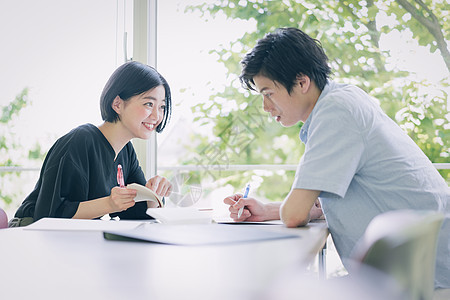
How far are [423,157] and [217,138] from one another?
2219 mm

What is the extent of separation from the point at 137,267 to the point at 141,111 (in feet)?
4.78

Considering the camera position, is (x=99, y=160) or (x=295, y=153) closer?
(x=99, y=160)

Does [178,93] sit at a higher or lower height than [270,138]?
higher

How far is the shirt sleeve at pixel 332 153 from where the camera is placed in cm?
126

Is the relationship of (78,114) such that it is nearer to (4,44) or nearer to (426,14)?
(4,44)

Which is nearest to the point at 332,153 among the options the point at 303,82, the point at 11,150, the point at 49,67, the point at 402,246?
the point at 303,82

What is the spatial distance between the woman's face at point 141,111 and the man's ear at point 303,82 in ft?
2.58

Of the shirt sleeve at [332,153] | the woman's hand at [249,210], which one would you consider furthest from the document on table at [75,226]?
the shirt sleeve at [332,153]

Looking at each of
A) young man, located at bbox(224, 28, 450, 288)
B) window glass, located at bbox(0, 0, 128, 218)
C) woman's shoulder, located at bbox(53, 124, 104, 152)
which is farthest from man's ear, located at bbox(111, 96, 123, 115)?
window glass, located at bbox(0, 0, 128, 218)

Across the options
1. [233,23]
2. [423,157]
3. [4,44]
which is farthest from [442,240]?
[4,44]

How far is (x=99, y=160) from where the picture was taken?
193cm

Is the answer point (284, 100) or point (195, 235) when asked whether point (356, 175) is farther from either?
point (195, 235)

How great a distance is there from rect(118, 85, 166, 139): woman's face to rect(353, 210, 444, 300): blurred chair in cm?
150

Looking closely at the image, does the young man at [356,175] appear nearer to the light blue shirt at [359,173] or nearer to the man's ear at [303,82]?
the light blue shirt at [359,173]
